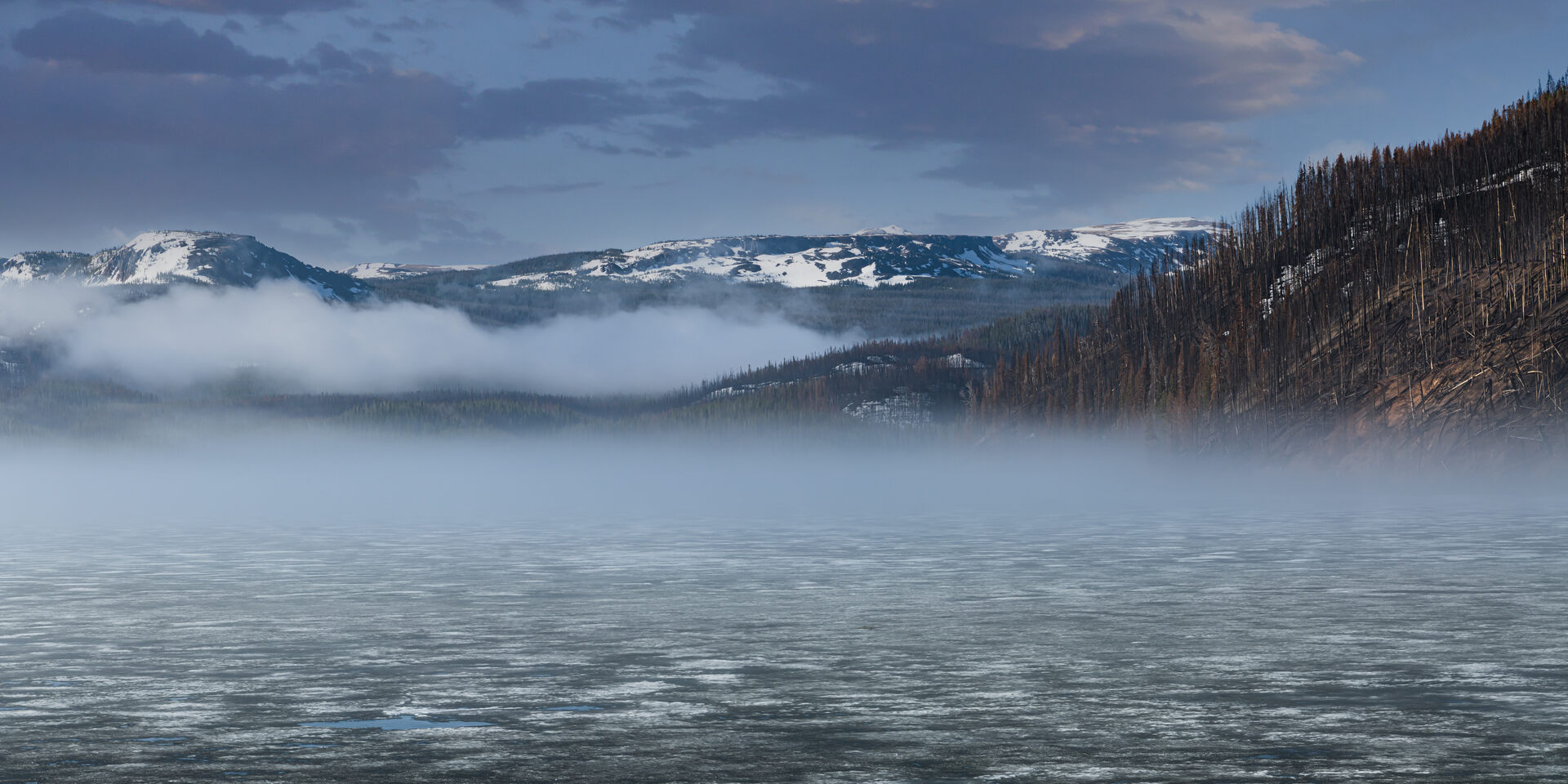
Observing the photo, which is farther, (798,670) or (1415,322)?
(1415,322)

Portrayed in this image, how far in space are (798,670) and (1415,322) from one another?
13511cm

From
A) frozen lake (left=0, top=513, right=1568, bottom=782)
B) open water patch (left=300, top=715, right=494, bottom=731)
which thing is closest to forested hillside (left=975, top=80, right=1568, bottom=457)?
frozen lake (left=0, top=513, right=1568, bottom=782)

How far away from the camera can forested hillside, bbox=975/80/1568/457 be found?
132375 millimetres

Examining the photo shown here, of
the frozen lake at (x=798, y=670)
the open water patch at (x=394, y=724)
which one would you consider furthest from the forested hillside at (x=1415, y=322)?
the open water patch at (x=394, y=724)

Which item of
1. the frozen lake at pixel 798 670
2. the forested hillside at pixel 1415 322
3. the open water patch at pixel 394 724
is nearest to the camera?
the frozen lake at pixel 798 670

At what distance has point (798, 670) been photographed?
27.0 meters

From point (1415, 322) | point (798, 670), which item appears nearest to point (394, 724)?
point (798, 670)

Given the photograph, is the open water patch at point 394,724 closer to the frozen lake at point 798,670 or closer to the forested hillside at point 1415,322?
the frozen lake at point 798,670

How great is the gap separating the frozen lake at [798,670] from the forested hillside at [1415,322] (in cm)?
8650

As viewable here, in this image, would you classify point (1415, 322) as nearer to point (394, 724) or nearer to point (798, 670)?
point (798, 670)

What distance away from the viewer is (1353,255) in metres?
178

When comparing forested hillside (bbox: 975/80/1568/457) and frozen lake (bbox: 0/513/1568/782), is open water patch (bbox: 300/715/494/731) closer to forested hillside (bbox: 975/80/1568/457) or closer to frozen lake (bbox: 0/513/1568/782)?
frozen lake (bbox: 0/513/1568/782)

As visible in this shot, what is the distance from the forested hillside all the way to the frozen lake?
86504 millimetres

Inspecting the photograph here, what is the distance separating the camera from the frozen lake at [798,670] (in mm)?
19375
